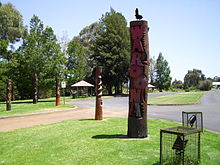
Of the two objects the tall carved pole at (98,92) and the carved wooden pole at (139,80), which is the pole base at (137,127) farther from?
the tall carved pole at (98,92)

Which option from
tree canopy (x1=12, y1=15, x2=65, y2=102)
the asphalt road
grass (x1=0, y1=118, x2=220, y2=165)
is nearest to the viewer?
grass (x1=0, y1=118, x2=220, y2=165)

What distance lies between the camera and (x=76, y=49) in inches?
1727

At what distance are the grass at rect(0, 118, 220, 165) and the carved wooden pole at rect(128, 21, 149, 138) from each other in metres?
0.51

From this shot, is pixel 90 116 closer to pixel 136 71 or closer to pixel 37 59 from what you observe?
pixel 136 71

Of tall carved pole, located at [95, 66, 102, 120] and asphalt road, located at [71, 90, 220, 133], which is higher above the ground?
tall carved pole, located at [95, 66, 102, 120]

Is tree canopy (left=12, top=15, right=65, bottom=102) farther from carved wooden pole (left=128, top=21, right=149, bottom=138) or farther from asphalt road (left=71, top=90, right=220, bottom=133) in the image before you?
carved wooden pole (left=128, top=21, right=149, bottom=138)

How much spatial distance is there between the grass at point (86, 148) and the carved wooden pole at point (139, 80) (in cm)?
51

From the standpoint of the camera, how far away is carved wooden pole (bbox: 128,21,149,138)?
7.62m

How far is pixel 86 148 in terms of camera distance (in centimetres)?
662

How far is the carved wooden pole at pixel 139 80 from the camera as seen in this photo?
7.62 meters

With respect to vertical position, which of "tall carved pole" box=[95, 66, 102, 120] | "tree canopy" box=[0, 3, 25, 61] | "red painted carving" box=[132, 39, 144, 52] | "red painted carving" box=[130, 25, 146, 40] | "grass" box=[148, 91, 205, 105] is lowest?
"grass" box=[148, 91, 205, 105]

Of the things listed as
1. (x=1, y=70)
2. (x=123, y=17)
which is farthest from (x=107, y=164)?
(x=123, y=17)

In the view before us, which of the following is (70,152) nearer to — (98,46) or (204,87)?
(98,46)

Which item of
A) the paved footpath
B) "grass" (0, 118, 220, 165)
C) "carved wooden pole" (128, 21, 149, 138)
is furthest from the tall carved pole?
"carved wooden pole" (128, 21, 149, 138)
